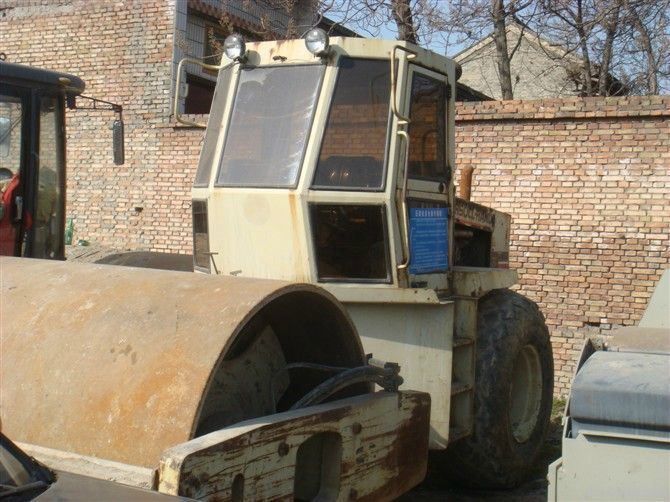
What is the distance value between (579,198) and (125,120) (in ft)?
22.8

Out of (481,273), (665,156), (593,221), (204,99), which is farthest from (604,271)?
(204,99)

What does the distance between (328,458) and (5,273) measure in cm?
162

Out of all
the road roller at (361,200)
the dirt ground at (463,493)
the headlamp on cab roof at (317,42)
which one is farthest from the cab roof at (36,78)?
the dirt ground at (463,493)

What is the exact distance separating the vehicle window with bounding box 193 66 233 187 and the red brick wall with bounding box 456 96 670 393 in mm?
5222

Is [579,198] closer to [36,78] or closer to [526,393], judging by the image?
[526,393]

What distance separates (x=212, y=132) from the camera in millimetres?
5492

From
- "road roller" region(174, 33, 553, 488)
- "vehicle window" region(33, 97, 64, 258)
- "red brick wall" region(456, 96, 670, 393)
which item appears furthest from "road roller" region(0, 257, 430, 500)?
"red brick wall" region(456, 96, 670, 393)

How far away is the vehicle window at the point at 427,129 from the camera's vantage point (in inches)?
208

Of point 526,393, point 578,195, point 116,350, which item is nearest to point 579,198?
point 578,195

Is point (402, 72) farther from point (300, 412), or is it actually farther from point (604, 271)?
point (604, 271)

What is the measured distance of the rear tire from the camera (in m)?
5.64

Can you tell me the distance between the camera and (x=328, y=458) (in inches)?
144

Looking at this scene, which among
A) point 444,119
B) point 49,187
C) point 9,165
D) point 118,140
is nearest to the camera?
point 444,119

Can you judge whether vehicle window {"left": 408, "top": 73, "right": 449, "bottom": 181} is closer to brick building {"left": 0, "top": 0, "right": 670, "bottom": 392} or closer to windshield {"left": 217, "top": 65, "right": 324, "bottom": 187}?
windshield {"left": 217, "top": 65, "right": 324, "bottom": 187}
